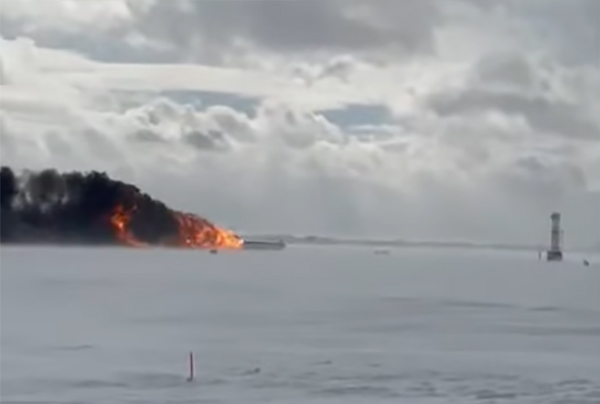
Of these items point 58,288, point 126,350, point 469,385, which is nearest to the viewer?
point 469,385

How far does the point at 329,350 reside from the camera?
3431cm

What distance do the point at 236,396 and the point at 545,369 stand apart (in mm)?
9670

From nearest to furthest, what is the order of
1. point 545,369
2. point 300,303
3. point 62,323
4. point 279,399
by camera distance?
1. point 279,399
2. point 545,369
3. point 62,323
4. point 300,303

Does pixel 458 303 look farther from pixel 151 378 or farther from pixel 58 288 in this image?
pixel 151 378

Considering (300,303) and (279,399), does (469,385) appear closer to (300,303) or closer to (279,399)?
(279,399)

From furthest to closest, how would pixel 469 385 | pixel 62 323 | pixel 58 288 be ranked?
pixel 58 288 → pixel 62 323 → pixel 469 385

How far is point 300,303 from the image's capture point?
64875mm

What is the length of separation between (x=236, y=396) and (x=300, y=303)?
4113 cm

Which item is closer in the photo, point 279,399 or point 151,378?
point 279,399

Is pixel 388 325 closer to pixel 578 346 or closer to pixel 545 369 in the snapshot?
pixel 578 346

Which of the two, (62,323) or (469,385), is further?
(62,323)

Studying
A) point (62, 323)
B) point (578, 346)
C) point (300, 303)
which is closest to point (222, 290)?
point (300, 303)

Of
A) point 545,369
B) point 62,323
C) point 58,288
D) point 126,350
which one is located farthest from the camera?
point 58,288

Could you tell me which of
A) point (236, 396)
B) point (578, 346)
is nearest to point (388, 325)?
point (578, 346)
